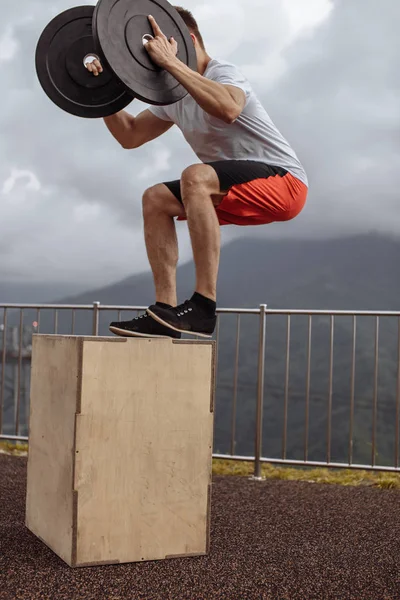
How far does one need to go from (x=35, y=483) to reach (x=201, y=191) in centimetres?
150

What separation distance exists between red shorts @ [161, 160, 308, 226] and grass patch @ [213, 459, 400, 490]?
255cm

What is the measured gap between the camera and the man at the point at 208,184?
9.25 feet

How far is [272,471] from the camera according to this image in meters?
5.38

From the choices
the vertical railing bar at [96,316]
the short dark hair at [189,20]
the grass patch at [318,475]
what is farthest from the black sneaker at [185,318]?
the vertical railing bar at [96,316]

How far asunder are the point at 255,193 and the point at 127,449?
1206mm

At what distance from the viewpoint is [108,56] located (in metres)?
2.64

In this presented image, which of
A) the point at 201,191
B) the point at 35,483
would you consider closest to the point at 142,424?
the point at 35,483

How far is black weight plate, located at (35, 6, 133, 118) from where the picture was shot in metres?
3.09

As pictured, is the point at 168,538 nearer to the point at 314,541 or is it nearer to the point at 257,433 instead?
the point at 314,541

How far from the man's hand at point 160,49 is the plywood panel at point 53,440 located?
114 cm

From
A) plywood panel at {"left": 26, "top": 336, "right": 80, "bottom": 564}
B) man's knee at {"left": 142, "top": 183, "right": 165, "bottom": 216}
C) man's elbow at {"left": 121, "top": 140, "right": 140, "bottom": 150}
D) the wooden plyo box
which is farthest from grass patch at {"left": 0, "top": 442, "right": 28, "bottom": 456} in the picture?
man's knee at {"left": 142, "top": 183, "right": 165, "bottom": 216}

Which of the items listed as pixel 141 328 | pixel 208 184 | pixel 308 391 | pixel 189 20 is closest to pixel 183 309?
pixel 141 328

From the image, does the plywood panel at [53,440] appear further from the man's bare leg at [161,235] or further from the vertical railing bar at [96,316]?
the vertical railing bar at [96,316]

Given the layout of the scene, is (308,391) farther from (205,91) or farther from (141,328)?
(205,91)
